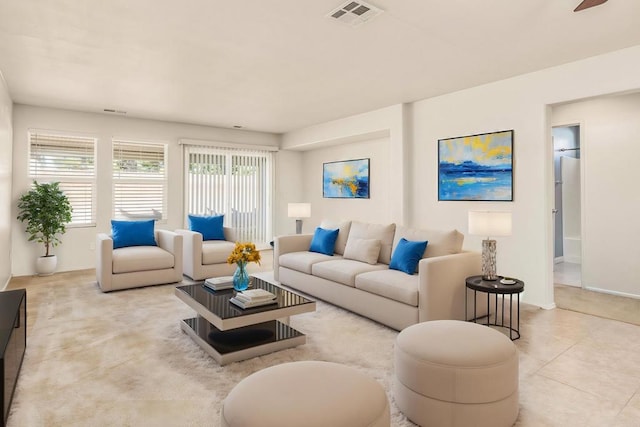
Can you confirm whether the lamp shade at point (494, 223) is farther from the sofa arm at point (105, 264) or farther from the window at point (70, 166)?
the window at point (70, 166)

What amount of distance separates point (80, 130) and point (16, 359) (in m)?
4.67

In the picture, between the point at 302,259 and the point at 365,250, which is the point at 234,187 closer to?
the point at 302,259

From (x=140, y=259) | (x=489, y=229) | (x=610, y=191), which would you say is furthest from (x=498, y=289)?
(x=140, y=259)

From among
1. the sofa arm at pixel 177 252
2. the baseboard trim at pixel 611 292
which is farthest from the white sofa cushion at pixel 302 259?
the baseboard trim at pixel 611 292

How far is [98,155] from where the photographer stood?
6.15 meters

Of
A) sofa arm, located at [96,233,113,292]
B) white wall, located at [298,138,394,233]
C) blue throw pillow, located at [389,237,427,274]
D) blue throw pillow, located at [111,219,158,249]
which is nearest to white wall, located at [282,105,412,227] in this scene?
white wall, located at [298,138,394,233]

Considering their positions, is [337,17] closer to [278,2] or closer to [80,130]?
[278,2]

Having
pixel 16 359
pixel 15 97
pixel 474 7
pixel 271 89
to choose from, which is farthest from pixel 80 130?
pixel 474 7

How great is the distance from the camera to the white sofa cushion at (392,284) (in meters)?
3.18

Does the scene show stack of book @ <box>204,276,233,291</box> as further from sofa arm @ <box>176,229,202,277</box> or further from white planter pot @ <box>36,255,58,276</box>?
white planter pot @ <box>36,255,58,276</box>

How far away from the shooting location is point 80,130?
597 centimetres

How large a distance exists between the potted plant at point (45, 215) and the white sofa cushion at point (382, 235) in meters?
4.24

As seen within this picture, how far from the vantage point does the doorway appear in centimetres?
636

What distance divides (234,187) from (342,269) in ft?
14.3
